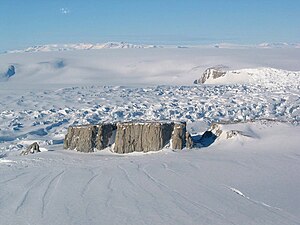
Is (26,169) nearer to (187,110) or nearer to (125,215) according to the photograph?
(125,215)

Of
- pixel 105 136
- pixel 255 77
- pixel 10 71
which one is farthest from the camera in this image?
pixel 10 71

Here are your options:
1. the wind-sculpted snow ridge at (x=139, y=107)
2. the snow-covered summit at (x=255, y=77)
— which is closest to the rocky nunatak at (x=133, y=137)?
the wind-sculpted snow ridge at (x=139, y=107)

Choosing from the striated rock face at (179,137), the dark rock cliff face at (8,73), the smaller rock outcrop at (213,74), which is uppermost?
the striated rock face at (179,137)

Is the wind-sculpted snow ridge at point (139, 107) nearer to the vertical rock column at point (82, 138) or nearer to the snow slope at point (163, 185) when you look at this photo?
the vertical rock column at point (82, 138)

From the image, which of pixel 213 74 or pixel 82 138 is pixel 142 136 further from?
pixel 213 74

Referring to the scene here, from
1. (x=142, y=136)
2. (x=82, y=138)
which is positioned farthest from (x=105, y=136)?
(x=142, y=136)

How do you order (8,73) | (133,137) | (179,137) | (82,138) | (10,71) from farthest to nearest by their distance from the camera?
1. (10,71)
2. (8,73)
3. (82,138)
4. (133,137)
5. (179,137)

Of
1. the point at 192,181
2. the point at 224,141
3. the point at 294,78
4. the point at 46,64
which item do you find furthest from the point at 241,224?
the point at 46,64
